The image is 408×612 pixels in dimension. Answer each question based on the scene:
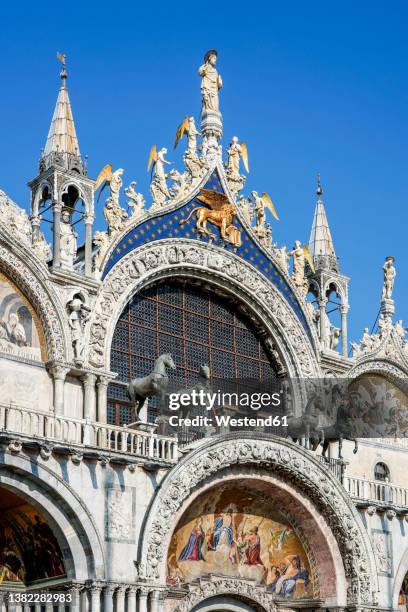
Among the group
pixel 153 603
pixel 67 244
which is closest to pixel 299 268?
pixel 67 244

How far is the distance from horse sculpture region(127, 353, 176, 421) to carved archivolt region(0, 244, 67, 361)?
1.74m

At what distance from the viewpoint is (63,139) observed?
2906 centimetres

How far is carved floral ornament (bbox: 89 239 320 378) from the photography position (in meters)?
28.1

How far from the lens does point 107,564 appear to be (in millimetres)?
24609

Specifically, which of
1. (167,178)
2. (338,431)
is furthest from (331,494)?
(167,178)

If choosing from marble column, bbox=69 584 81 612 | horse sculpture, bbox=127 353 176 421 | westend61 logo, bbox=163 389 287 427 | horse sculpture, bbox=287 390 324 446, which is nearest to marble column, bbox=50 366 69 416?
horse sculpture, bbox=127 353 176 421

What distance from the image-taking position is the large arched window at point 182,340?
29094mm

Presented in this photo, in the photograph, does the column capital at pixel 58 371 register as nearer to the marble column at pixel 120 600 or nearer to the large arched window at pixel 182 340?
the large arched window at pixel 182 340

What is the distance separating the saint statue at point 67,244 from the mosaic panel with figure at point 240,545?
6188mm

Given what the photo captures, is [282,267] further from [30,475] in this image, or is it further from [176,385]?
[30,475]

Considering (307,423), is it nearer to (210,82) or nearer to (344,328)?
(344,328)

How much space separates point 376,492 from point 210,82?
38.9 feet

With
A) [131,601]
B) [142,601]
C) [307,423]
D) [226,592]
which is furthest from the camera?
[307,423]

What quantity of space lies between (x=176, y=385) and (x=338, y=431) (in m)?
4.46
